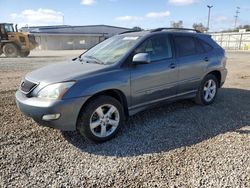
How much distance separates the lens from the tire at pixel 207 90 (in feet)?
18.9

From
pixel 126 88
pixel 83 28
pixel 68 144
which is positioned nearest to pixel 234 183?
pixel 126 88

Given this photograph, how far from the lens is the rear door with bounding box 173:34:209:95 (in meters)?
5.17

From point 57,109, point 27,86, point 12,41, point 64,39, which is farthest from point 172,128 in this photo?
point 64,39

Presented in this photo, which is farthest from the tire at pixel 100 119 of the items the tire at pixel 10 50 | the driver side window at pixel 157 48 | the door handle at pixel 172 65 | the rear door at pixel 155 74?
the tire at pixel 10 50

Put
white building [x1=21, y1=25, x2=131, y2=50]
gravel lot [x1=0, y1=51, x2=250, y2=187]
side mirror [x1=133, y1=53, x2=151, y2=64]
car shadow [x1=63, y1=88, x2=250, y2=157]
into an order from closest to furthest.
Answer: gravel lot [x1=0, y1=51, x2=250, y2=187] → car shadow [x1=63, y1=88, x2=250, y2=157] → side mirror [x1=133, y1=53, x2=151, y2=64] → white building [x1=21, y1=25, x2=131, y2=50]

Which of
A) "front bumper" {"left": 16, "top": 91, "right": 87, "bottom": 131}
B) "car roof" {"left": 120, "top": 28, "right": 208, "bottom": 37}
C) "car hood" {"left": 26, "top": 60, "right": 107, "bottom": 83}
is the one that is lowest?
"front bumper" {"left": 16, "top": 91, "right": 87, "bottom": 131}

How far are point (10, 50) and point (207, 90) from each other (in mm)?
21088

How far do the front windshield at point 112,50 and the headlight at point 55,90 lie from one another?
3.16 feet

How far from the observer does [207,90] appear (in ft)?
19.5

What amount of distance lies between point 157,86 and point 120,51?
0.94m

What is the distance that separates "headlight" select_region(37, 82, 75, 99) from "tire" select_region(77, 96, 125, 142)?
429mm

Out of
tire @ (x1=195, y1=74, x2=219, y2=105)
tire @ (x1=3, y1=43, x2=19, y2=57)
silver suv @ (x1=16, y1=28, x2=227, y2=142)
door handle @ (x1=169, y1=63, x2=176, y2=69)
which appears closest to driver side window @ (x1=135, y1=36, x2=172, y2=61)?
silver suv @ (x1=16, y1=28, x2=227, y2=142)

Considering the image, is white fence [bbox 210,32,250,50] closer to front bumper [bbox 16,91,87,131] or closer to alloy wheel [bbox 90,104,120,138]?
alloy wheel [bbox 90,104,120,138]

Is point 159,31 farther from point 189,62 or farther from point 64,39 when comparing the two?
point 64,39
